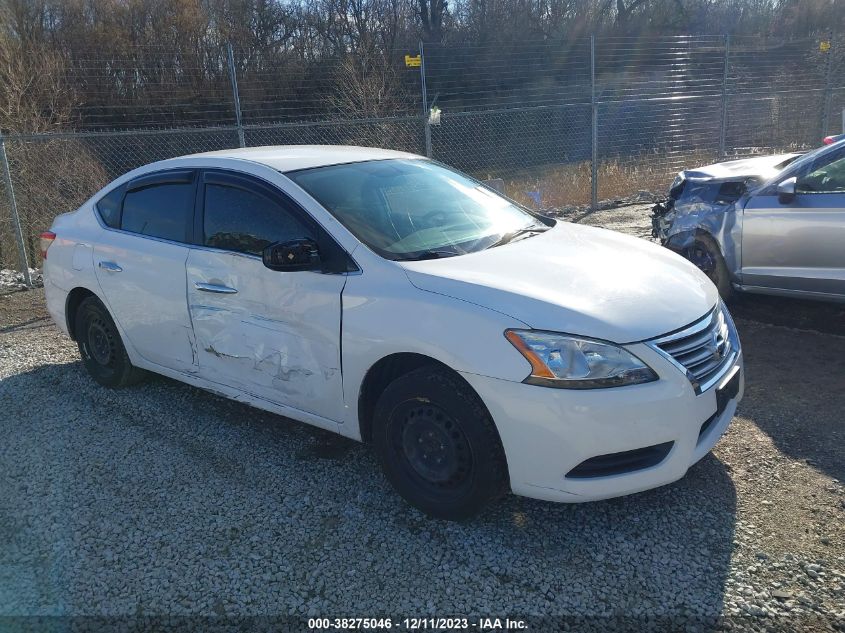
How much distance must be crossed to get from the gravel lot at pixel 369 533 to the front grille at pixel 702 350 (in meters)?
0.62

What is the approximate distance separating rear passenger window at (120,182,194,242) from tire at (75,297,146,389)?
700 millimetres

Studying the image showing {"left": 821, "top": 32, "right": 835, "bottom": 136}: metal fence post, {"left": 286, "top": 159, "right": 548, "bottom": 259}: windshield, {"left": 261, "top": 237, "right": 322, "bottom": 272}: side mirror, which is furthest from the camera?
{"left": 821, "top": 32, "right": 835, "bottom": 136}: metal fence post

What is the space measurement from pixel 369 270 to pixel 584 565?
1609 millimetres

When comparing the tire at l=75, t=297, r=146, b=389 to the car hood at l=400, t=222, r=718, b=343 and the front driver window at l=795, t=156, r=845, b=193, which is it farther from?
the front driver window at l=795, t=156, r=845, b=193

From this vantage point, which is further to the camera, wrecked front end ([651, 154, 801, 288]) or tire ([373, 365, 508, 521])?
wrecked front end ([651, 154, 801, 288])

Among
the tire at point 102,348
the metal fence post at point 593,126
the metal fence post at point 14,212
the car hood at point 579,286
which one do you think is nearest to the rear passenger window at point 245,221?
the car hood at point 579,286

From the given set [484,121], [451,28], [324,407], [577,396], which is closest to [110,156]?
[484,121]

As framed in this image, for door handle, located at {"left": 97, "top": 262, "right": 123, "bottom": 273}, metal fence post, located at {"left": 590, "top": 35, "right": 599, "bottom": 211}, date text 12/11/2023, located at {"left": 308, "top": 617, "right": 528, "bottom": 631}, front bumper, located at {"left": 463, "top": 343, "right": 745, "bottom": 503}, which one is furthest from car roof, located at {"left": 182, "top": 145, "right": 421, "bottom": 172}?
metal fence post, located at {"left": 590, "top": 35, "right": 599, "bottom": 211}

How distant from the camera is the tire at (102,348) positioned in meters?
4.95

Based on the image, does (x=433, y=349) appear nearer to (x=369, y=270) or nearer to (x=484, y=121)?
(x=369, y=270)

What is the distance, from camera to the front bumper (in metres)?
2.80

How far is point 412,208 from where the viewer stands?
12.9 ft

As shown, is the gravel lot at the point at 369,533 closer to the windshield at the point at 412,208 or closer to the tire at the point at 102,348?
the tire at the point at 102,348

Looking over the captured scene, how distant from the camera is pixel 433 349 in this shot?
304 cm
